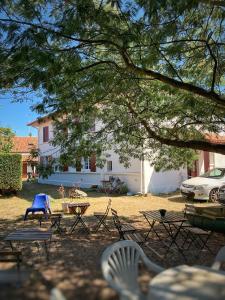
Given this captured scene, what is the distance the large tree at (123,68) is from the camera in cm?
651

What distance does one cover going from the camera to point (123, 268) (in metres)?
4.54

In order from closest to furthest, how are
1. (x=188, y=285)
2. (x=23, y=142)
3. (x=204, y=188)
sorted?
1. (x=188, y=285)
2. (x=204, y=188)
3. (x=23, y=142)

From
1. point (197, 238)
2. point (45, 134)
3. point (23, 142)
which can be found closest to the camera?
point (197, 238)

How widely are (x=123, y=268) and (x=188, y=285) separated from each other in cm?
109

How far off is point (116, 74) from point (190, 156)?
4756 millimetres

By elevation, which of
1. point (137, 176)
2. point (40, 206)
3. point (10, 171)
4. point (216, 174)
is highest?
point (10, 171)

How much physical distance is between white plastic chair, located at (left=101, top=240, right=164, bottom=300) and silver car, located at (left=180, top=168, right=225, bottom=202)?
42.5 ft

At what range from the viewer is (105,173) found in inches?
937

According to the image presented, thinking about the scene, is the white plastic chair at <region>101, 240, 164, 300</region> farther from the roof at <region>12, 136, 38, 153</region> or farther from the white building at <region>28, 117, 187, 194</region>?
the roof at <region>12, 136, 38, 153</region>

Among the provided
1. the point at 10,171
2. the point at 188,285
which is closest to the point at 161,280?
the point at 188,285

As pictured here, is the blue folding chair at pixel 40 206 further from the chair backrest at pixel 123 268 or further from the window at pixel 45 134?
the window at pixel 45 134

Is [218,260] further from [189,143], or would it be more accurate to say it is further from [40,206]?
[40,206]

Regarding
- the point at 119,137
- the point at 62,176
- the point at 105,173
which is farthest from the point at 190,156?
the point at 62,176

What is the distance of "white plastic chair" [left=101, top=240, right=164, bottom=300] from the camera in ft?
12.5
